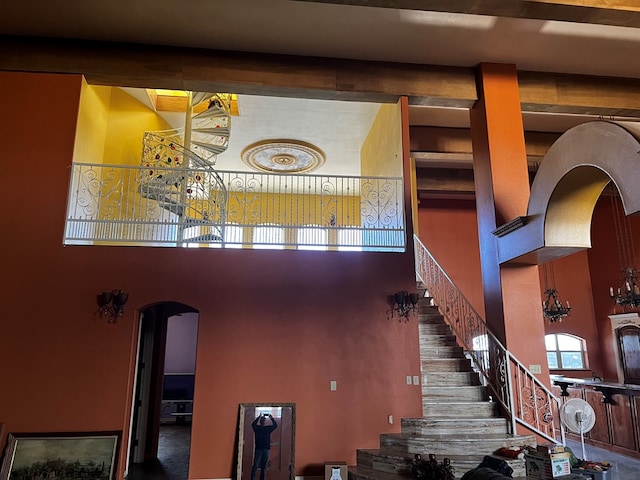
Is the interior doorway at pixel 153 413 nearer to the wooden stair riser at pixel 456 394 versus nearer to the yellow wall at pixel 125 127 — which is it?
the yellow wall at pixel 125 127

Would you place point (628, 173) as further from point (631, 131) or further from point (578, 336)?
point (578, 336)

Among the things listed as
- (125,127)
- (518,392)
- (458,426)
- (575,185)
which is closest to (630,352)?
(518,392)

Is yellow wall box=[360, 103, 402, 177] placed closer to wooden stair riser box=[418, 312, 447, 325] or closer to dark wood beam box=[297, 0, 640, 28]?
dark wood beam box=[297, 0, 640, 28]

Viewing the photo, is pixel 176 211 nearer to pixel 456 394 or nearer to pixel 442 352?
pixel 442 352

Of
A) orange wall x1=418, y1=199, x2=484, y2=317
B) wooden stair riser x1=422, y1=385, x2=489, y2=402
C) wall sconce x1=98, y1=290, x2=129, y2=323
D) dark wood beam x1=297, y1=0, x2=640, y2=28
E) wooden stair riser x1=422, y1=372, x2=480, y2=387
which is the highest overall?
dark wood beam x1=297, y1=0, x2=640, y2=28

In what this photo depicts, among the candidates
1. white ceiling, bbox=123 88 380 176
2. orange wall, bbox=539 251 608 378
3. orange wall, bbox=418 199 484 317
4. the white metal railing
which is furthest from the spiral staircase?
orange wall, bbox=539 251 608 378

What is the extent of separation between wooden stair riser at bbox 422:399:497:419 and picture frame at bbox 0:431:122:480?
4.10m

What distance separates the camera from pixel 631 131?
385cm

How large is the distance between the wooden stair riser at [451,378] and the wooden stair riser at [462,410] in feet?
1.36

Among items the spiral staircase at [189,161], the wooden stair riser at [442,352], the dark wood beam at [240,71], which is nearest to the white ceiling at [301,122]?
the spiral staircase at [189,161]

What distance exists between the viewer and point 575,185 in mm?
4750

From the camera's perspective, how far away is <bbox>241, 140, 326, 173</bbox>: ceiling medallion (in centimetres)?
1020

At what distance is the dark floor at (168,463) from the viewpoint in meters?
6.18

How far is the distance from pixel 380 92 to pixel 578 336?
8702mm
